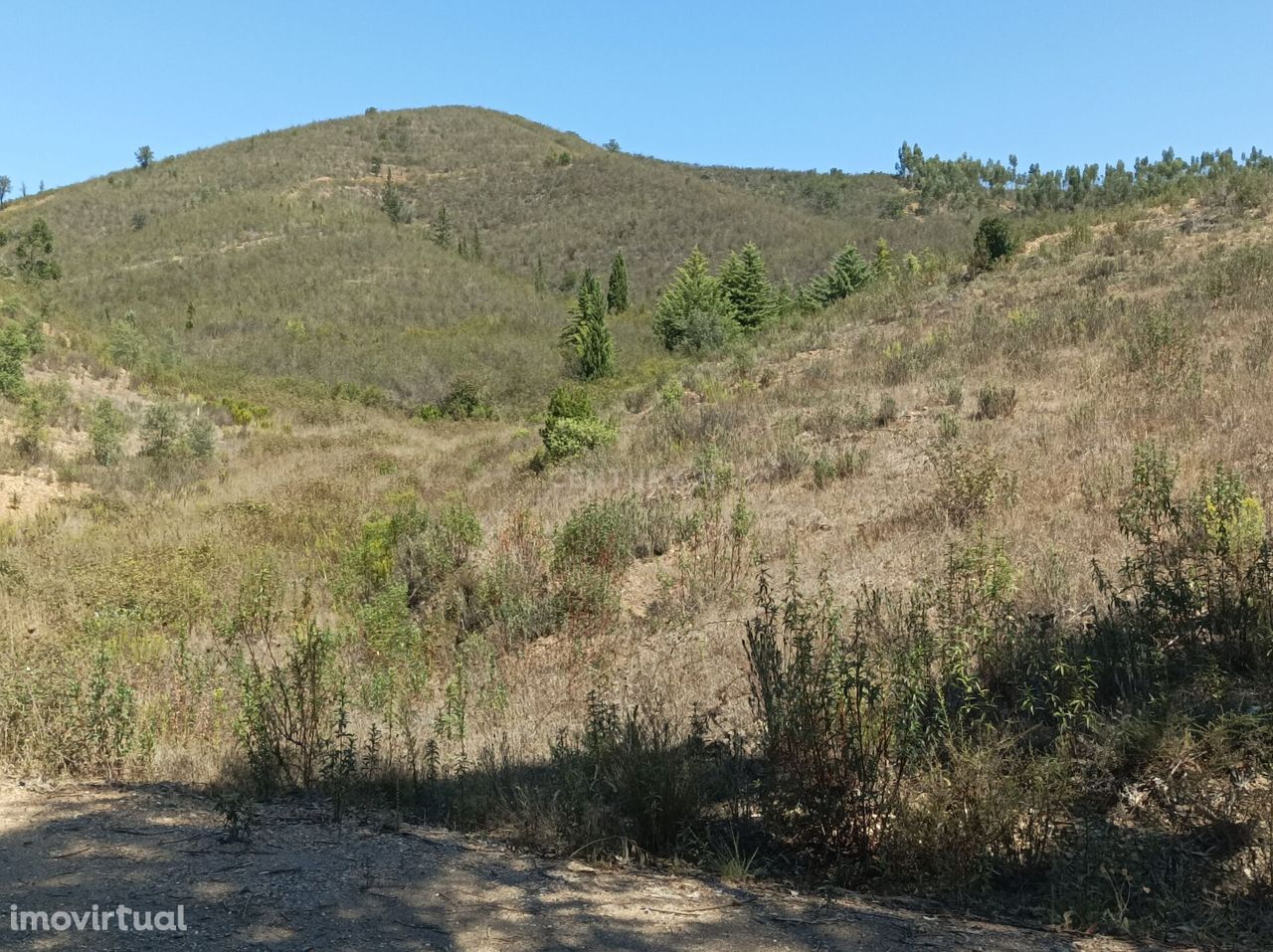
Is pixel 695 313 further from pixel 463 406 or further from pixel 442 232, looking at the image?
pixel 442 232

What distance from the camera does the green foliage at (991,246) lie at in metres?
17.0

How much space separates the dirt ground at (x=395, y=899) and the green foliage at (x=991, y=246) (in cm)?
1648

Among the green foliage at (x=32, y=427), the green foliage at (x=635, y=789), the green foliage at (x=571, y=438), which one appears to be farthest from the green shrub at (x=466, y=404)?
the green foliage at (x=635, y=789)

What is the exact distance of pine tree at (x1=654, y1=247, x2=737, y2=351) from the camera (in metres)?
33.1

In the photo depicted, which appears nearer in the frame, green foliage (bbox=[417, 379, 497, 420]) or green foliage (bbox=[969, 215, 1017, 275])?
green foliage (bbox=[969, 215, 1017, 275])

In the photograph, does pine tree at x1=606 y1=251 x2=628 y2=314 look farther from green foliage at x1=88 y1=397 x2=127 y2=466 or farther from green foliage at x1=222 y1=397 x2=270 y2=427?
green foliage at x1=88 y1=397 x2=127 y2=466

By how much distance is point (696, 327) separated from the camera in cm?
3378

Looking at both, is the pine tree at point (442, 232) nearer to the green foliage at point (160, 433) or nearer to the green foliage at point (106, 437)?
the green foliage at point (160, 433)

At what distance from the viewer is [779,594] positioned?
20.0ft

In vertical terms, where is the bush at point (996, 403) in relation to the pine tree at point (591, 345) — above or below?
below

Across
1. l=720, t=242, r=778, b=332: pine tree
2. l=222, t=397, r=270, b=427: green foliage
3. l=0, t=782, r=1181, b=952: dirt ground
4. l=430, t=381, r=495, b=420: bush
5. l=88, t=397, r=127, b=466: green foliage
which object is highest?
l=720, t=242, r=778, b=332: pine tree

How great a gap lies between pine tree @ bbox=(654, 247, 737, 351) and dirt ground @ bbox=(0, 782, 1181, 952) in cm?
2928

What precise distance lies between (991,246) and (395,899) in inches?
696

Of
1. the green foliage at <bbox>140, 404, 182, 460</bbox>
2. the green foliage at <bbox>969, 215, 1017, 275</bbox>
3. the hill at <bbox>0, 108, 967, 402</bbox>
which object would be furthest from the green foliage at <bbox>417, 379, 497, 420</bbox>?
the green foliage at <bbox>969, 215, 1017, 275</bbox>
